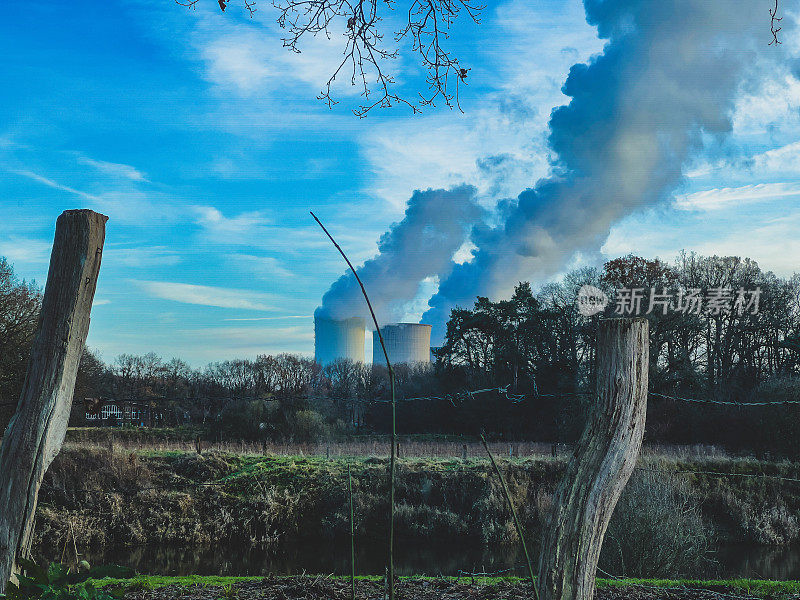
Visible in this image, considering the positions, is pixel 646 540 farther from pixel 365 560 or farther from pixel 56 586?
pixel 56 586

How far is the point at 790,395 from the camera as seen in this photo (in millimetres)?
17562

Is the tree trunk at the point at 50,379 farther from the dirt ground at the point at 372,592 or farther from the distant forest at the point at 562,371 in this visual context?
the distant forest at the point at 562,371

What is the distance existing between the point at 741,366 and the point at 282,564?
20.2m

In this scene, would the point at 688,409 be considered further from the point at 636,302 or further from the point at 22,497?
the point at 22,497

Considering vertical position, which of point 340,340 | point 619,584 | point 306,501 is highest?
point 340,340

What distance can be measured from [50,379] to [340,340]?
157 ft

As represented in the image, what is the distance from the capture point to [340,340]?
50.4m

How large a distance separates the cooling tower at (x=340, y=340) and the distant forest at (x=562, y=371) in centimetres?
1919

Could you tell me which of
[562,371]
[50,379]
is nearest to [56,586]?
[50,379]

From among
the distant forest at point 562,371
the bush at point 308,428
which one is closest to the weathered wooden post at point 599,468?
the distant forest at point 562,371

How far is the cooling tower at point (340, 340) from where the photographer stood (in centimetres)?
4997

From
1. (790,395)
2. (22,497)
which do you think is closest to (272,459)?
(22,497)

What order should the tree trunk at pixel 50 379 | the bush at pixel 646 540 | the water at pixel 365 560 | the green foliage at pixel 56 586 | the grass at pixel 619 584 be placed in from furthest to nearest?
the water at pixel 365 560 → the bush at pixel 646 540 → the grass at pixel 619 584 → the tree trunk at pixel 50 379 → the green foliage at pixel 56 586

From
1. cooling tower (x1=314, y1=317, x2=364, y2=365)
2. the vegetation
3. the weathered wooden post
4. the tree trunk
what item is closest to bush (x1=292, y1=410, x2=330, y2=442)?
the vegetation
